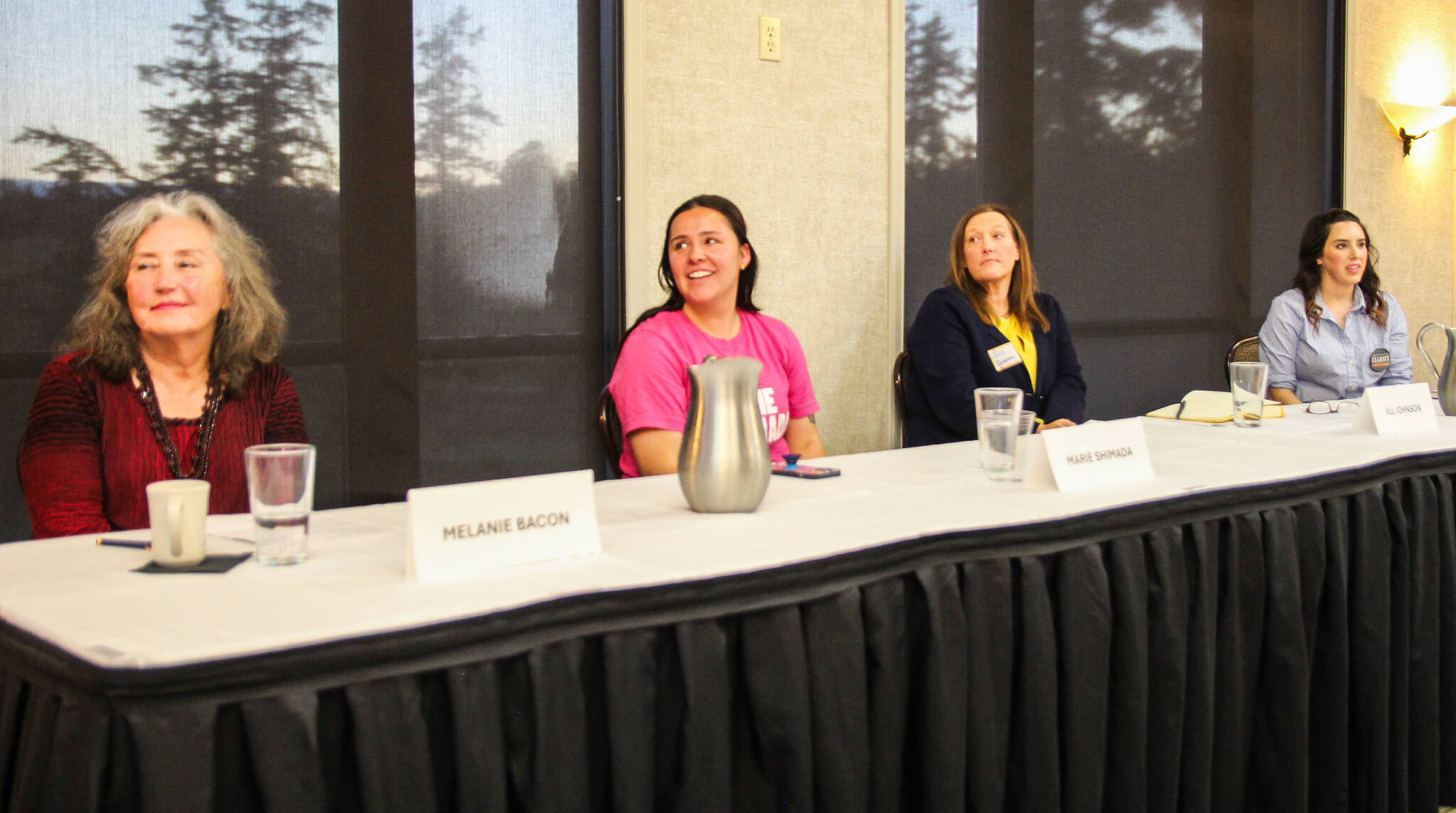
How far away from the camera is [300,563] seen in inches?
46.4

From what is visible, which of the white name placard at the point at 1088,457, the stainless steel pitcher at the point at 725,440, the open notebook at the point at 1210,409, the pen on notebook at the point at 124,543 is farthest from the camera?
the open notebook at the point at 1210,409

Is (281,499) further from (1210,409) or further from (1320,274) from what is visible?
(1320,274)

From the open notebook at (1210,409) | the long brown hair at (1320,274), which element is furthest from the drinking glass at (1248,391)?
the long brown hair at (1320,274)

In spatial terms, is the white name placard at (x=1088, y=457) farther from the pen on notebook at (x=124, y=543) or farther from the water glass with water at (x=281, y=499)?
the pen on notebook at (x=124, y=543)

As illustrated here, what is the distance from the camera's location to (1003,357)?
9.69ft

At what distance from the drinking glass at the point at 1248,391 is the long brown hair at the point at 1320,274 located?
128 centimetres

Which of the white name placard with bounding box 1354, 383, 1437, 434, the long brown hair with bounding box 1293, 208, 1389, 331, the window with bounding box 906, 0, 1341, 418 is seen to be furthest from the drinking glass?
the window with bounding box 906, 0, 1341, 418

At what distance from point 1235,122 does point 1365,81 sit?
2.93ft

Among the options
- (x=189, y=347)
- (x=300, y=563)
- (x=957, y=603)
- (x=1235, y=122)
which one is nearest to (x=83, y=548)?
(x=300, y=563)

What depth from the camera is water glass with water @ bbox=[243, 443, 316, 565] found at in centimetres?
111

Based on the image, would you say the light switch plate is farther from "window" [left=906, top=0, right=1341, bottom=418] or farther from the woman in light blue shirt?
the woman in light blue shirt

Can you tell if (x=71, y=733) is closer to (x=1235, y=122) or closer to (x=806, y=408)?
(x=806, y=408)

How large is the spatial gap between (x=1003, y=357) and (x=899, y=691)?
1807 millimetres

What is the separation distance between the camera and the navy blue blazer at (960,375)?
9.63ft
